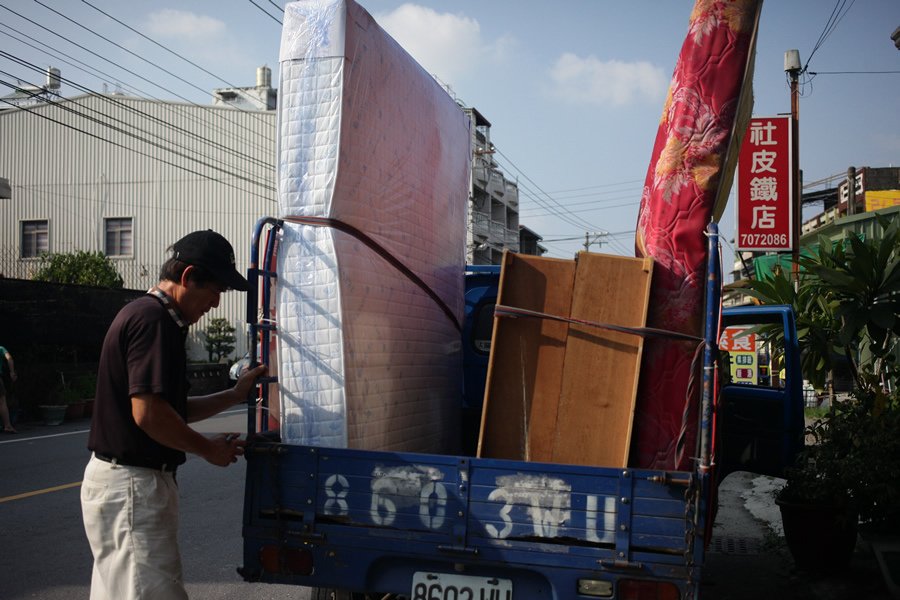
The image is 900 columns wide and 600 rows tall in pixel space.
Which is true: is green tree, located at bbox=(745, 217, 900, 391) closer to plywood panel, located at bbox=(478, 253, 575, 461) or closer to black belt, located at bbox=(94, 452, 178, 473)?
plywood panel, located at bbox=(478, 253, 575, 461)

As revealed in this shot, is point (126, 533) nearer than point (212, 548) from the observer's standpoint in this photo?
Yes

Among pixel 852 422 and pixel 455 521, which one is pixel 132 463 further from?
pixel 852 422

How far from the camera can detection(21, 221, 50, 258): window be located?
32875mm

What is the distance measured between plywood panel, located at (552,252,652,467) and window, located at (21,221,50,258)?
34298 millimetres

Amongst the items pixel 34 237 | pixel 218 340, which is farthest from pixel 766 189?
pixel 34 237

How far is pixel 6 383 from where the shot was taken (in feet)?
46.1

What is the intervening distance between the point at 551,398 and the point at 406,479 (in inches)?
27.4

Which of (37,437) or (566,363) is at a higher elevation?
(566,363)

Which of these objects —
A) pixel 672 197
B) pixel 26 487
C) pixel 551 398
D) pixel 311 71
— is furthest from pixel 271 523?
pixel 26 487

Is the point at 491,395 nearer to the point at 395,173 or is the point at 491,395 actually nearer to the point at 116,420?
the point at 395,173

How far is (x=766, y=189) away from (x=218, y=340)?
68.3 feet

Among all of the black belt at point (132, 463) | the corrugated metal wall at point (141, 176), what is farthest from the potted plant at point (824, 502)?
the corrugated metal wall at point (141, 176)

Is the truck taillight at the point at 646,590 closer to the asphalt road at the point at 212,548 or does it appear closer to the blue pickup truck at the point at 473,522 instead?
the blue pickup truck at the point at 473,522

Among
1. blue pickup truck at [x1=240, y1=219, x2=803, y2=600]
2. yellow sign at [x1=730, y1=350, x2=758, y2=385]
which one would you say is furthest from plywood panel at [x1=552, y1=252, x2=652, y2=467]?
yellow sign at [x1=730, y1=350, x2=758, y2=385]
